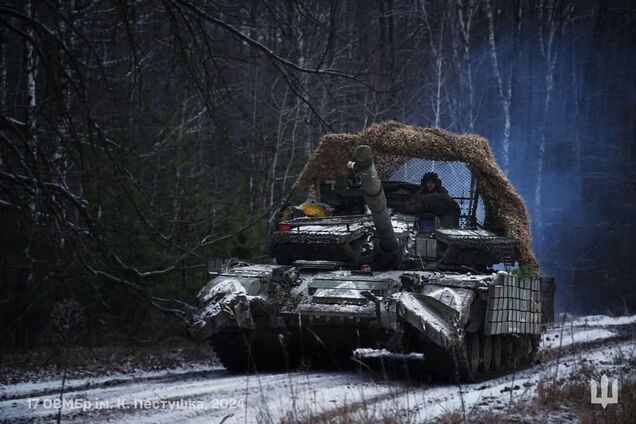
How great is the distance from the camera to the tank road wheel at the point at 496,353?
11.3m

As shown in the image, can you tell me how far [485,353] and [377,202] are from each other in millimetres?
2193

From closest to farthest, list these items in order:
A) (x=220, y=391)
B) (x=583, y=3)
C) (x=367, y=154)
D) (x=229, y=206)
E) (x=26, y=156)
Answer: (x=26, y=156) → (x=220, y=391) → (x=367, y=154) → (x=229, y=206) → (x=583, y=3)

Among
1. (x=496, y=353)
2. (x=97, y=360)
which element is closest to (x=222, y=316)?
(x=97, y=360)

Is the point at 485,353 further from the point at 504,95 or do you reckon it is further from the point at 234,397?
the point at 504,95

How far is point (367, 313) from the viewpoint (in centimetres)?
993

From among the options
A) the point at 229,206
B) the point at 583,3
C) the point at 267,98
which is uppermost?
the point at 583,3

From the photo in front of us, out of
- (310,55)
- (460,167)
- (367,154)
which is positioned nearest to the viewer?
(367,154)

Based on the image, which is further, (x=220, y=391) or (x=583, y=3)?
(x=583, y=3)

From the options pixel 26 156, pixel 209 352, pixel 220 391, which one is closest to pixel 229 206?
pixel 209 352

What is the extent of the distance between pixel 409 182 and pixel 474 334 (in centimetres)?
303

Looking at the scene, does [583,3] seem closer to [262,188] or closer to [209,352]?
[262,188]

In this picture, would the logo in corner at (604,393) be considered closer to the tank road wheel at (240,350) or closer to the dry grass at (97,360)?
the tank road wheel at (240,350)

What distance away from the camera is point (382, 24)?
738 inches

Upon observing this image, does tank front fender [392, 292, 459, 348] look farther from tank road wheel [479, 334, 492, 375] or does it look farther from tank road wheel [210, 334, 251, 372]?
tank road wheel [210, 334, 251, 372]
